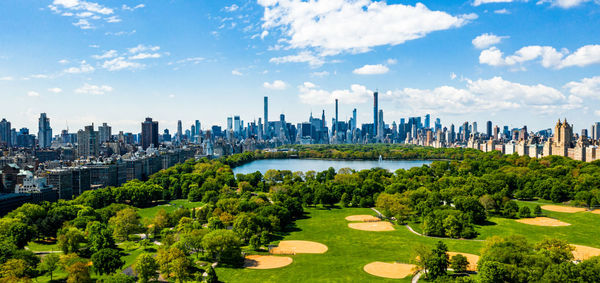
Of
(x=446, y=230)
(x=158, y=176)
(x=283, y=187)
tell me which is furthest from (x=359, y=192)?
(x=158, y=176)

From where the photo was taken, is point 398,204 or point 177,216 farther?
point 398,204

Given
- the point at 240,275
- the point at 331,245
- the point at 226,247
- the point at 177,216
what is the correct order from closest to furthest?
the point at 240,275, the point at 226,247, the point at 331,245, the point at 177,216

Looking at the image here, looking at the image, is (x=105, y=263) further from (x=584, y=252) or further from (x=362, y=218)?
(x=584, y=252)

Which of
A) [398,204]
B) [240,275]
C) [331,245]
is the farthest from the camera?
[398,204]

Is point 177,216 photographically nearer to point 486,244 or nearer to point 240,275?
point 240,275

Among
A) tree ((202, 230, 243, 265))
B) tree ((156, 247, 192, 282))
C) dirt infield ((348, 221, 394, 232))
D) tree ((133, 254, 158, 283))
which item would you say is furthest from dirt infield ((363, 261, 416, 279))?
tree ((133, 254, 158, 283))

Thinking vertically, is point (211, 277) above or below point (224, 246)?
below

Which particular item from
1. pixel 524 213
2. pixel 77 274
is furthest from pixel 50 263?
pixel 524 213
